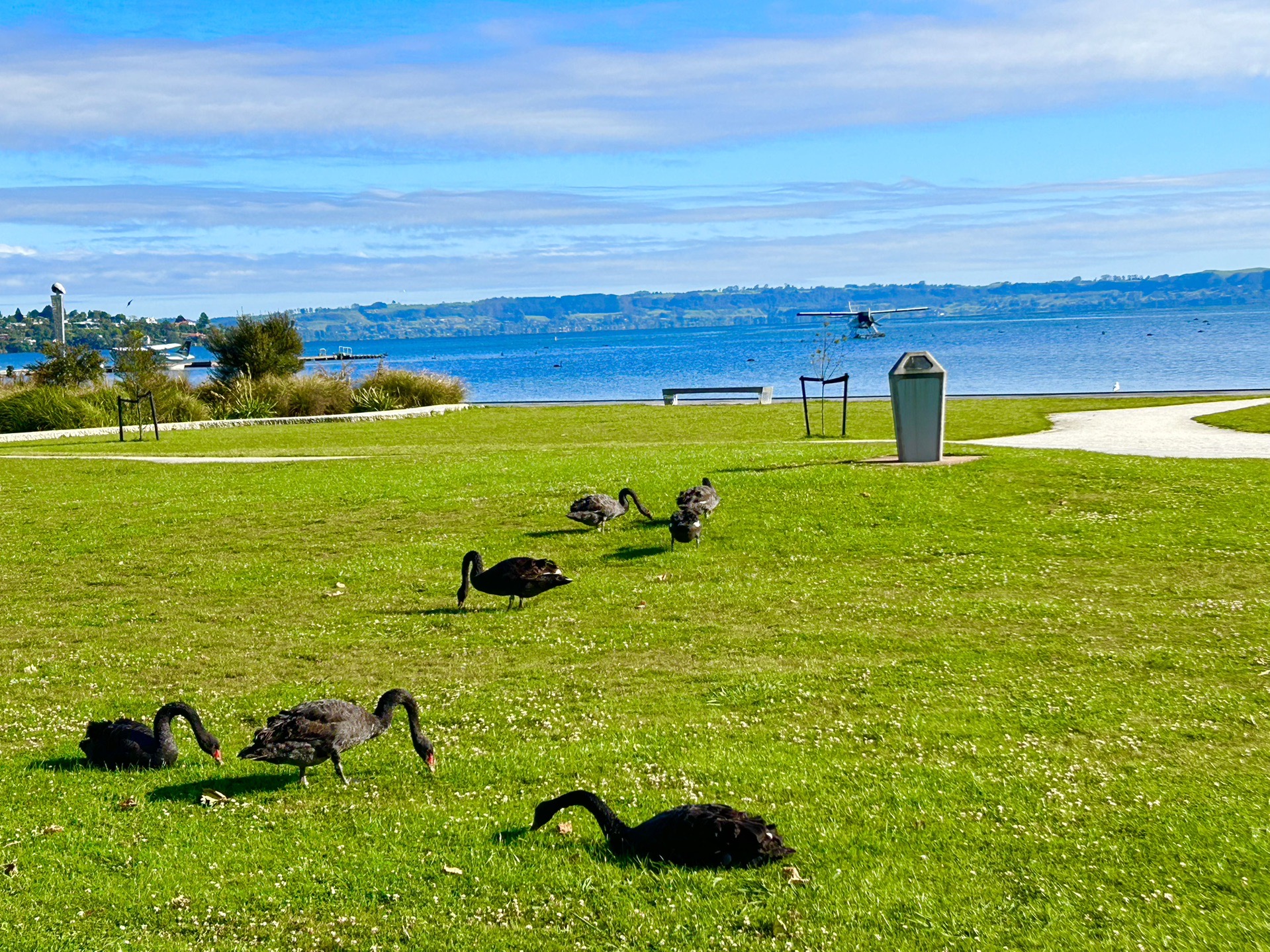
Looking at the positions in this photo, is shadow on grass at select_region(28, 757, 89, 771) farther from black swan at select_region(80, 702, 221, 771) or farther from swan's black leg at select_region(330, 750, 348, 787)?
swan's black leg at select_region(330, 750, 348, 787)

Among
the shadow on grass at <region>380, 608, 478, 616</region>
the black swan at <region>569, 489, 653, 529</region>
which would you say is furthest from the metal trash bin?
the shadow on grass at <region>380, 608, 478, 616</region>

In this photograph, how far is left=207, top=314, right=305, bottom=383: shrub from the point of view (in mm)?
61469

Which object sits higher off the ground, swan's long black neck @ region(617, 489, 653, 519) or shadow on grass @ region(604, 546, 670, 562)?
swan's long black neck @ region(617, 489, 653, 519)

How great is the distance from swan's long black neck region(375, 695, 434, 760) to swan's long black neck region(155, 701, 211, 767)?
1.54 m

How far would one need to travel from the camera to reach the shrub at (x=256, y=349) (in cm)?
6147

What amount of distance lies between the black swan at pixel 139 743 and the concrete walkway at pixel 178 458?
22.4 metres

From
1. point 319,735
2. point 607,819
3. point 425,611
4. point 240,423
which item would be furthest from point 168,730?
point 240,423

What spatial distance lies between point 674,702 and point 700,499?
8.48 m

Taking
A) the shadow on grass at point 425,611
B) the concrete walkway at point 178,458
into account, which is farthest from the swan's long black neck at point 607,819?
the concrete walkway at point 178,458

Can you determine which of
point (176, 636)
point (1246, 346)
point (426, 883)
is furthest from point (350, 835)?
point (1246, 346)

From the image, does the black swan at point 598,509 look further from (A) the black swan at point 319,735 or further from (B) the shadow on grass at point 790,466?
(A) the black swan at point 319,735

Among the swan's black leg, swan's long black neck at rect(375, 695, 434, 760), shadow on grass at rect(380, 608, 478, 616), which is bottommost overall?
shadow on grass at rect(380, 608, 478, 616)

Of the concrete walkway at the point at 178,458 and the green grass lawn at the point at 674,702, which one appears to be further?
the concrete walkway at the point at 178,458

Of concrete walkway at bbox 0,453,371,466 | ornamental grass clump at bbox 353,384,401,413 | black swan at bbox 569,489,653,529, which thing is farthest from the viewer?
ornamental grass clump at bbox 353,384,401,413
